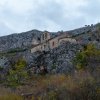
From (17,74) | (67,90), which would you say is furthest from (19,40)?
(67,90)

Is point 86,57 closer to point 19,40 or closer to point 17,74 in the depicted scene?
point 17,74

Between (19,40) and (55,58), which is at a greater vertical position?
(19,40)

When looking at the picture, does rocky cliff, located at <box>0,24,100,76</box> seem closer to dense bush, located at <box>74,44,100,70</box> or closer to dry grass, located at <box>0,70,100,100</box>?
dense bush, located at <box>74,44,100,70</box>

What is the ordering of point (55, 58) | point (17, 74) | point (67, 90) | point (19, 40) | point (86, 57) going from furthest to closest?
point (19, 40) < point (55, 58) < point (17, 74) < point (86, 57) < point (67, 90)

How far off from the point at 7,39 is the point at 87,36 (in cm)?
3980

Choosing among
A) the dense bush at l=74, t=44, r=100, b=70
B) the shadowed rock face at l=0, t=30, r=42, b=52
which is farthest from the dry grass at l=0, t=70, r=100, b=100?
the shadowed rock face at l=0, t=30, r=42, b=52

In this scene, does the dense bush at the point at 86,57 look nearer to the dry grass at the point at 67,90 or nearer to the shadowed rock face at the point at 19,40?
the dry grass at the point at 67,90

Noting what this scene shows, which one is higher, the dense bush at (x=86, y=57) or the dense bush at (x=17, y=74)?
the dense bush at (x=86, y=57)

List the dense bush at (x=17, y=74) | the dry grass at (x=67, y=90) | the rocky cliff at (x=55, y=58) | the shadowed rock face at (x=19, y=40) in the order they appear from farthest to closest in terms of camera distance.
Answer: the shadowed rock face at (x=19, y=40) → the rocky cliff at (x=55, y=58) → the dense bush at (x=17, y=74) → the dry grass at (x=67, y=90)

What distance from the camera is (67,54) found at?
67250mm

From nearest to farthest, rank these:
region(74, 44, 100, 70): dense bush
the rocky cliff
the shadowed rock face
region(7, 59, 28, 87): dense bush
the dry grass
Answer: the dry grass, region(74, 44, 100, 70): dense bush, region(7, 59, 28, 87): dense bush, the rocky cliff, the shadowed rock face

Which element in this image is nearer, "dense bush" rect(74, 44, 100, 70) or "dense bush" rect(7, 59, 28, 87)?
"dense bush" rect(74, 44, 100, 70)

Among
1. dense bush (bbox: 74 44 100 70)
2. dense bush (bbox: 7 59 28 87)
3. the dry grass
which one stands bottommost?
the dry grass

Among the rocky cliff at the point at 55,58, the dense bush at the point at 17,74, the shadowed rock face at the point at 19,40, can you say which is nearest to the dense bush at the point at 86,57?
the rocky cliff at the point at 55,58
